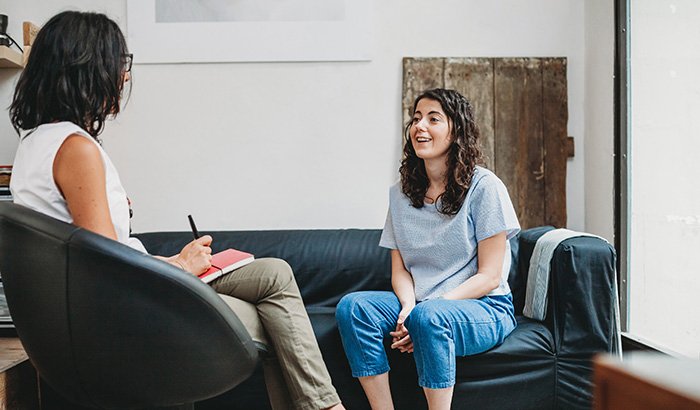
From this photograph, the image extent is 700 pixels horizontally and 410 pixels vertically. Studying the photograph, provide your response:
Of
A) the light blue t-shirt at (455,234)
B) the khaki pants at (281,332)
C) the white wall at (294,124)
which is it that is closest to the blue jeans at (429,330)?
the light blue t-shirt at (455,234)

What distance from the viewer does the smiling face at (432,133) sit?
1859mm

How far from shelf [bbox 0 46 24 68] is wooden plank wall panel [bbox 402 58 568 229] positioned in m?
1.80

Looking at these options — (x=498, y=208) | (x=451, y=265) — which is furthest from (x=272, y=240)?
(x=498, y=208)

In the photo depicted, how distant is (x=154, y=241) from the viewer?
2395 mm

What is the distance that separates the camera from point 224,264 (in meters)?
1.52

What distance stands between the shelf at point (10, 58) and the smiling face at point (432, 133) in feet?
6.02

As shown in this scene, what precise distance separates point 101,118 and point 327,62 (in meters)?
1.62

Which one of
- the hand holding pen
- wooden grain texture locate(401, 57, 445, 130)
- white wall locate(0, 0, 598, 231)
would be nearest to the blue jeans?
the hand holding pen

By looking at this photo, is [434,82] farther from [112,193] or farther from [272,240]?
[112,193]

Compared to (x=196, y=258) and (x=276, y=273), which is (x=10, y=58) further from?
(x=276, y=273)

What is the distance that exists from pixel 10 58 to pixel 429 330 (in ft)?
7.15

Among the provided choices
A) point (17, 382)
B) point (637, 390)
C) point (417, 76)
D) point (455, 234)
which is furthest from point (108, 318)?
point (417, 76)

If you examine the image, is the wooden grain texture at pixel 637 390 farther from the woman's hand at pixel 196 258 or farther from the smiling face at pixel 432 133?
the smiling face at pixel 432 133

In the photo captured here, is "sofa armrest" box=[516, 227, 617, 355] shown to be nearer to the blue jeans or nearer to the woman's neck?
the blue jeans
